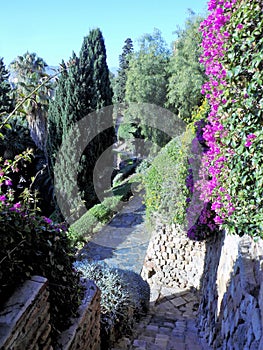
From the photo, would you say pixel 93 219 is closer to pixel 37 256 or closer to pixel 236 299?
pixel 236 299

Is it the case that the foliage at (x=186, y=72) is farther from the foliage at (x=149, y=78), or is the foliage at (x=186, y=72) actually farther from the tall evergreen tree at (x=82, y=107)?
the tall evergreen tree at (x=82, y=107)

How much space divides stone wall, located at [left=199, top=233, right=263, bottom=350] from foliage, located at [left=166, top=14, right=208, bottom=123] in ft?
34.6

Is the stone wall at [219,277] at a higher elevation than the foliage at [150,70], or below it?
below

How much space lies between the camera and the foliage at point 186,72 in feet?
44.1

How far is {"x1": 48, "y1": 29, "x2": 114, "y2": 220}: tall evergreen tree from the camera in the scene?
33.4 feet

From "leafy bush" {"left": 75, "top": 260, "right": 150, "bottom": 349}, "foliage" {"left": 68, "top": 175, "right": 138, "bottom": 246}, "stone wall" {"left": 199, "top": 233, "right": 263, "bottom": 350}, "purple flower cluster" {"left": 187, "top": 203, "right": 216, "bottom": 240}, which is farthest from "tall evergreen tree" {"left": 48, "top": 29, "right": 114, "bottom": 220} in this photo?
"stone wall" {"left": 199, "top": 233, "right": 263, "bottom": 350}

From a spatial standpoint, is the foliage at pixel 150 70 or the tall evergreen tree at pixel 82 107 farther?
the foliage at pixel 150 70

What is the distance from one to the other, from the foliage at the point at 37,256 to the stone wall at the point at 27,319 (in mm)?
79

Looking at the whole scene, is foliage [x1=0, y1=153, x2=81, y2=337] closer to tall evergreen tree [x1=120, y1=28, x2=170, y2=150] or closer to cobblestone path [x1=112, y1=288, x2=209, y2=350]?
cobblestone path [x1=112, y1=288, x2=209, y2=350]

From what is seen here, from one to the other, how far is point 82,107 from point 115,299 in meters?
7.56

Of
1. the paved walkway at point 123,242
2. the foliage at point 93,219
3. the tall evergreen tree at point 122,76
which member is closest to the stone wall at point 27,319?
the paved walkway at point 123,242

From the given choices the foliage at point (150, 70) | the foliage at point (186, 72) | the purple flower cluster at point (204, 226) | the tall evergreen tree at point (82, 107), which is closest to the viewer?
the purple flower cluster at point (204, 226)

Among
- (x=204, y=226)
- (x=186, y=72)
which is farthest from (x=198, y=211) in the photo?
(x=186, y=72)

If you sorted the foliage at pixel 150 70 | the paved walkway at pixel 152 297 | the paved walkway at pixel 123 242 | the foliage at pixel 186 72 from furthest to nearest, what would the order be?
the foliage at pixel 150 70
the foliage at pixel 186 72
the paved walkway at pixel 123 242
the paved walkway at pixel 152 297
